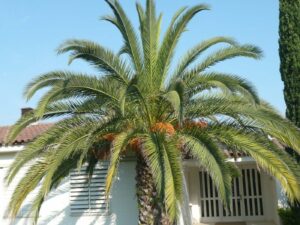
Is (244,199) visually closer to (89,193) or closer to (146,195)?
(89,193)

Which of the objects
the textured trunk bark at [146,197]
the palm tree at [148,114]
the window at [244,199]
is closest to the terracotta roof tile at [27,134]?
the palm tree at [148,114]

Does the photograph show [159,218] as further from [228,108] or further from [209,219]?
[209,219]

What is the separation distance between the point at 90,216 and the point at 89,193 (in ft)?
2.25

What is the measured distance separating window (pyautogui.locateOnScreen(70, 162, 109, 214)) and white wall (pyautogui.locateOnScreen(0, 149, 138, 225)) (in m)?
0.19

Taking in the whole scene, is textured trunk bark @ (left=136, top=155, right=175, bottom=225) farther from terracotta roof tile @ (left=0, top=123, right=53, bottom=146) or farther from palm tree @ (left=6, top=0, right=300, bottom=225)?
terracotta roof tile @ (left=0, top=123, right=53, bottom=146)

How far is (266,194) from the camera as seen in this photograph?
755 inches

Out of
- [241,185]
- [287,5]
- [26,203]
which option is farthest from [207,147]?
[241,185]

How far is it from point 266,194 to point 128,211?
20.8ft

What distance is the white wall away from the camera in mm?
15234

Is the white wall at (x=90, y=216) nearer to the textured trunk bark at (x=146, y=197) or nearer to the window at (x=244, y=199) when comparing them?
the textured trunk bark at (x=146, y=197)

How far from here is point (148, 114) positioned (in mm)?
11383

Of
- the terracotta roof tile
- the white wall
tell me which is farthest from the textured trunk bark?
the terracotta roof tile

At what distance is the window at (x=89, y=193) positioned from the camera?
15536mm

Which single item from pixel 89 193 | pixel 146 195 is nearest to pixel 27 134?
pixel 89 193
